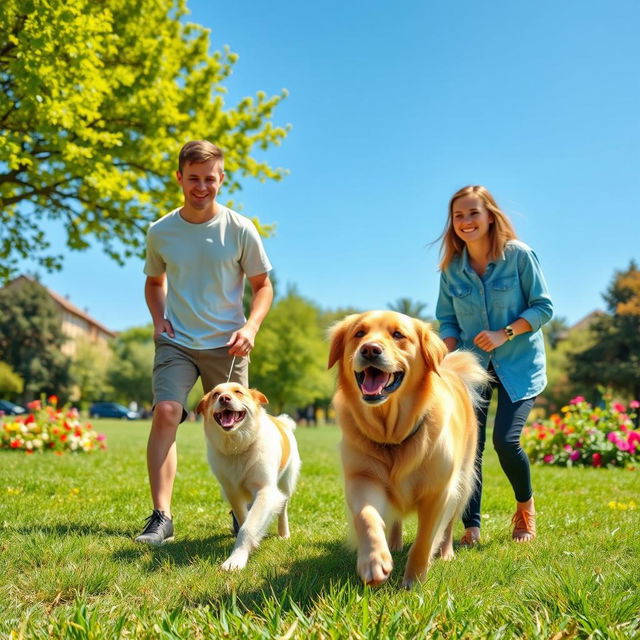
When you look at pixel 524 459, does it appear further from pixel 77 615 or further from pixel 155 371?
pixel 77 615

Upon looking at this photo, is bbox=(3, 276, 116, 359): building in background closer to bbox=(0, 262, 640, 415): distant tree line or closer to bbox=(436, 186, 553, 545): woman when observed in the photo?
Answer: bbox=(0, 262, 640, 415): distant tree line

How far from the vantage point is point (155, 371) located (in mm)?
4516

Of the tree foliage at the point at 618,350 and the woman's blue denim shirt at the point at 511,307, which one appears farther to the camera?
the tree foliage at the point at 618,350

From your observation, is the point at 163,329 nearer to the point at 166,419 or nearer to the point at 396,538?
the point at 166,419

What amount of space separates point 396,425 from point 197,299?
6.30ft

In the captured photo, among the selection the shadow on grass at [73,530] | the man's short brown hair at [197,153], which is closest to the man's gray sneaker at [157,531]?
the shadow on grass at [73,530]

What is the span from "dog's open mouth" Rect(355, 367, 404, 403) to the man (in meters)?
1.33

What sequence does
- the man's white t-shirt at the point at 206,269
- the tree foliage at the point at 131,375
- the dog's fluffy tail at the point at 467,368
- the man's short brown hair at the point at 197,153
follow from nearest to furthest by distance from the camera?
the dog's fluffy tail at the point at 467,368, the man's short brown hair at the point at 197,153, the man's white t-shirt at the point at 206,269, the tree foliage at the point at 131,375

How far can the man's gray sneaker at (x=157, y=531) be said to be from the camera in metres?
4.02

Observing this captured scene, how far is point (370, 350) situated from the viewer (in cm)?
315

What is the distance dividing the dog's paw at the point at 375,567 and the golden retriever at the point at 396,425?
28cm

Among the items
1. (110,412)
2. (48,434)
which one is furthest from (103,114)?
(110,412)

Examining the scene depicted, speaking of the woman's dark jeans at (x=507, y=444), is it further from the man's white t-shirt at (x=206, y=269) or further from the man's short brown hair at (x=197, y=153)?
the man's short brown hair at (x=197, y=153)

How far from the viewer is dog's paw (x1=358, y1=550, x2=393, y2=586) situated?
8.98 feet
